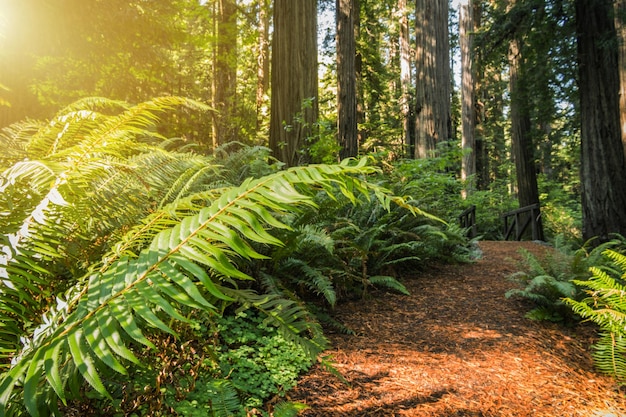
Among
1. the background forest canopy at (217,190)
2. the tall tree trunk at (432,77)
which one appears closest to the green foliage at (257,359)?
the background forest canopy at (217,190)

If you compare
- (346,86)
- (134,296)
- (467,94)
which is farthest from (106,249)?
(467,94)

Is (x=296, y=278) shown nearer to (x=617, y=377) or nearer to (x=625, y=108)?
(x=617, y=377)

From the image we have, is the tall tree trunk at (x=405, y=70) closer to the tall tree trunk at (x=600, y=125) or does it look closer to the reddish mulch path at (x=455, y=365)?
the tall tree trunk at (x=600, y=125)

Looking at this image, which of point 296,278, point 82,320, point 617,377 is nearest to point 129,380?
point 82,320

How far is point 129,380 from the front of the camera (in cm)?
149

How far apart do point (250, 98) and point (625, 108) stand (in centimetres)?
1348

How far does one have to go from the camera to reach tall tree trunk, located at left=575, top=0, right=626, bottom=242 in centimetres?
631

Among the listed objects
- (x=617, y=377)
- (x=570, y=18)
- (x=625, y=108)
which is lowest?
(x=617, y=377)

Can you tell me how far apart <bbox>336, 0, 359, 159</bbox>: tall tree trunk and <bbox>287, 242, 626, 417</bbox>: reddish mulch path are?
10.2ft

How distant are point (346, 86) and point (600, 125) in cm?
432

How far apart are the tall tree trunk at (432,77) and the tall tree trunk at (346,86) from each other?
6.00ft

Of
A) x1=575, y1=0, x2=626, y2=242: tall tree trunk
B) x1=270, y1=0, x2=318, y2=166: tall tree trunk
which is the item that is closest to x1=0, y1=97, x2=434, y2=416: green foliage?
x1=270, y1=0, x2=318, y2=166: tall tree trunk

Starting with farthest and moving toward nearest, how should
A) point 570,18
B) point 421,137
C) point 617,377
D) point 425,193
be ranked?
point 421,137 → point 570,18 → point 425,193 → point 617,377

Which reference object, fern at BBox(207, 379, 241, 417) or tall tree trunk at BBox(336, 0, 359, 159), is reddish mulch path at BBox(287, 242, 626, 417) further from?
tall tree trunk at BBox(336, 0, 359, 159)
